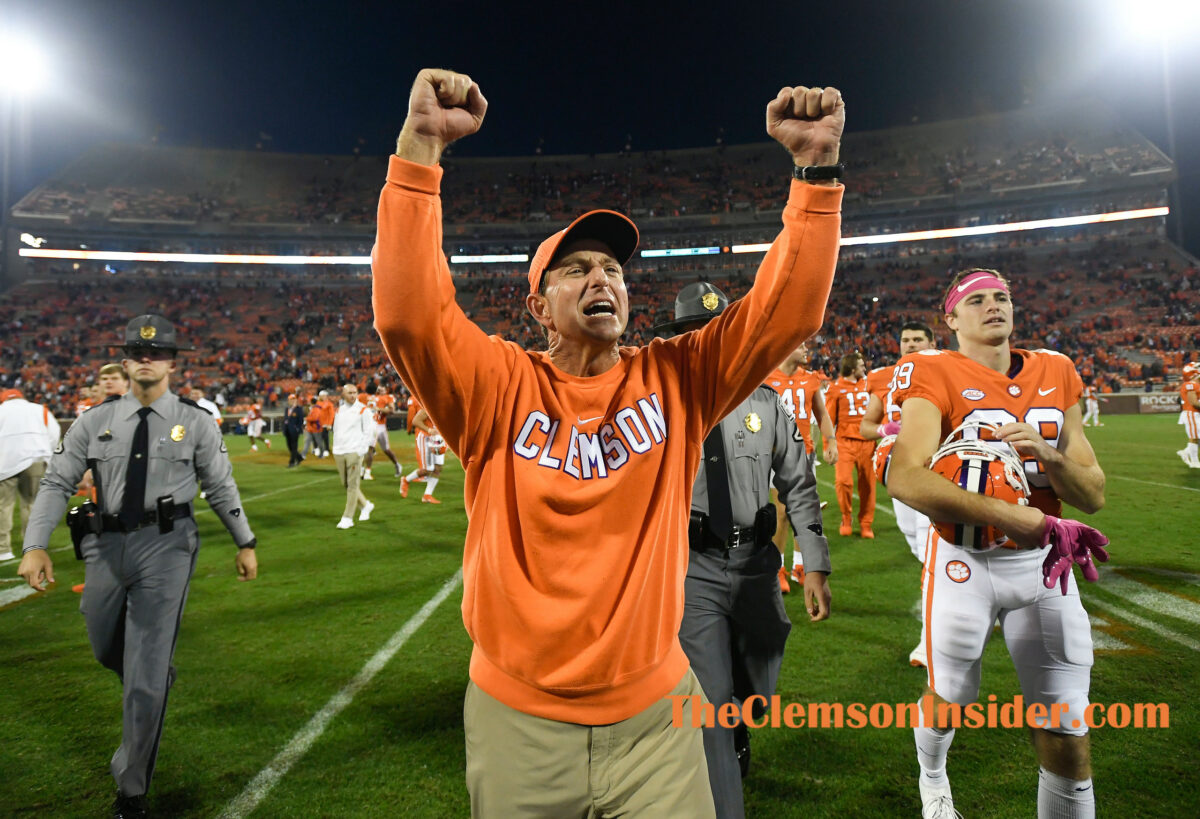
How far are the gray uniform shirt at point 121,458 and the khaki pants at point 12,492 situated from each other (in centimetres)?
556

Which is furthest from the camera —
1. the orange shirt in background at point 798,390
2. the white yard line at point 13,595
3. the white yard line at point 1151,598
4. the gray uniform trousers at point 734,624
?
the orange shirt in background at point 798,390

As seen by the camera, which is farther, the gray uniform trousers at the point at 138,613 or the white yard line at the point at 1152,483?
the white yard line at the point at 1152,483

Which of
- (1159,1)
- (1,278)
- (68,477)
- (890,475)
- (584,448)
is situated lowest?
(68,477)

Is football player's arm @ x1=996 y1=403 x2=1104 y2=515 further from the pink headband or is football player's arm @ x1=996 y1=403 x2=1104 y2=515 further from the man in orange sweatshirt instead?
the man in orange sweatshirt

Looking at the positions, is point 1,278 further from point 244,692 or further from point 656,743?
point 656,743

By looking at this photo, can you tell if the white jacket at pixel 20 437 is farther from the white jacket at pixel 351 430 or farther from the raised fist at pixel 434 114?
the raised fist at pixel 434 114

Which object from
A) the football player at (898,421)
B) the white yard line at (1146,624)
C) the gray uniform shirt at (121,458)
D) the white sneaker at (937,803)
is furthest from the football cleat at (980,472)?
the gray uniform shirt at (121,458)

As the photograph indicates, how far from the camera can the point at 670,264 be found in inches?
2003

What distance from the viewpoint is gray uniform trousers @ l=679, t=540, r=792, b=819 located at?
2.83 meters

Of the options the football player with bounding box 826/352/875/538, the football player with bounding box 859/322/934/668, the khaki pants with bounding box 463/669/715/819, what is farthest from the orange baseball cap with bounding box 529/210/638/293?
the football player with bounding box 826/352/875/538

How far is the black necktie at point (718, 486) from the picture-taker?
3031 millimetres

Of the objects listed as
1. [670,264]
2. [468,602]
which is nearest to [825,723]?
[468,602]

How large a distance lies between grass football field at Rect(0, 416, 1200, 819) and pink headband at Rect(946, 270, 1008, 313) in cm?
257

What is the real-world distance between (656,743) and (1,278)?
206 ft
